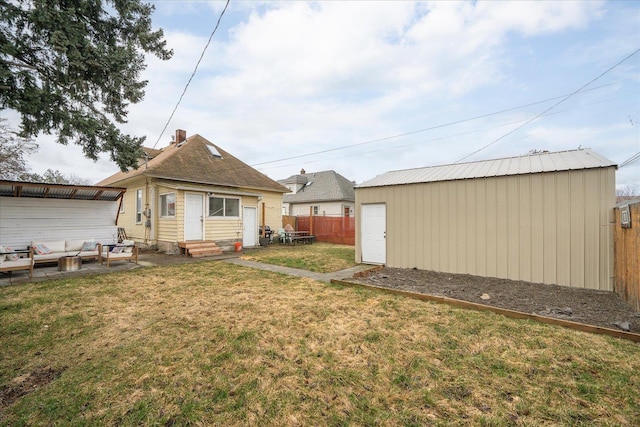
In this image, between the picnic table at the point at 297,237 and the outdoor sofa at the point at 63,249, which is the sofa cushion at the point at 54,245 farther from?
the picnic table at the point at 297,237

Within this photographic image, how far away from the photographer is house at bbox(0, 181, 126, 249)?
29.5 ft

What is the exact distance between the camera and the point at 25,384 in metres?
2.73

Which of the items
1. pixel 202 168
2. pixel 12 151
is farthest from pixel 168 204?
pixel 12 151

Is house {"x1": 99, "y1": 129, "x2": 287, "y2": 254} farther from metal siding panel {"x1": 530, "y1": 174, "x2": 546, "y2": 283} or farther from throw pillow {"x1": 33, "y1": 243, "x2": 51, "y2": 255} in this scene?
metal siding panel {"x1": 530, "y1": 174, "x2": 546, "y2": 283}

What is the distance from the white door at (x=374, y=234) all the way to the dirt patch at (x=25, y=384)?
8.22m

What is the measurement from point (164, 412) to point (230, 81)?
38.6 ft

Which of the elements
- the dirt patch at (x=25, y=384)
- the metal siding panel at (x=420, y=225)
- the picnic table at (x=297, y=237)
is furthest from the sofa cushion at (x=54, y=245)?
the metal siding panel at (x=420, y=225)

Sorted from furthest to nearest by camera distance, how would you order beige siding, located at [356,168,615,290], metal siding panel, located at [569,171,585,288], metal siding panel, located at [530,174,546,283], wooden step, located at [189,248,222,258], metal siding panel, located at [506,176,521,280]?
wooden step, located at [189,248,222,258], metal siding panel, located at [506,176,521,280], metal siding panel, located at [530,174,546,283], metal siding panel, located at [569,171,585,288], beige siding, located at [356,168,615,290]

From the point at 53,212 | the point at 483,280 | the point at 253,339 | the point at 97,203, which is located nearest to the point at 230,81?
the point at 97,203

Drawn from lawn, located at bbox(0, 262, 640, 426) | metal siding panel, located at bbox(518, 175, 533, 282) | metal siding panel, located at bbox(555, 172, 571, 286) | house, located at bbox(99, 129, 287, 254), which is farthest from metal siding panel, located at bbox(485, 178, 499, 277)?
house, located at bbox(99, 129, 287, 254)

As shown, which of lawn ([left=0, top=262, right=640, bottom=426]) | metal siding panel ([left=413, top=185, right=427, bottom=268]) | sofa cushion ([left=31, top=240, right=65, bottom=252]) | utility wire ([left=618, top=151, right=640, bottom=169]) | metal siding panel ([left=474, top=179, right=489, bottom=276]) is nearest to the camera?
lawn ([left=0, top=262, right=640, bottom=426])

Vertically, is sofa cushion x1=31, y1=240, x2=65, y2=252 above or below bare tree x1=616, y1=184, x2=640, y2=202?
below

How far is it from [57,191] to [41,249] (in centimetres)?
220

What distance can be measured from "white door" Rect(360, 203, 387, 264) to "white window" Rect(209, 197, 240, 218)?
7306mm
